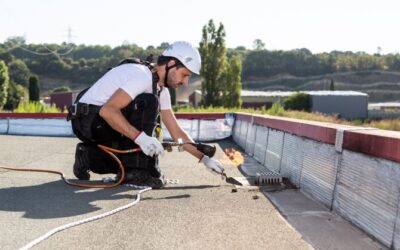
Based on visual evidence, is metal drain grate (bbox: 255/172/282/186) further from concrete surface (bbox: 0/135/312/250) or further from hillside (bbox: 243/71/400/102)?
hillside (bbox: 243/71/400/102)

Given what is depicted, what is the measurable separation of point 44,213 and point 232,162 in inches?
157

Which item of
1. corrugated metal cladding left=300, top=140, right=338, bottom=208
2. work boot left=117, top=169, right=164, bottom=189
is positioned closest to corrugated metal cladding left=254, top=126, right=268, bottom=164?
corrugated metal cladding left=300, top=140, right=338, bottom=208

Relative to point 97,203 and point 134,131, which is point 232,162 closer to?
point 134,131

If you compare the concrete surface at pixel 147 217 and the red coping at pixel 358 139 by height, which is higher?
the red coping at pixel 358 139

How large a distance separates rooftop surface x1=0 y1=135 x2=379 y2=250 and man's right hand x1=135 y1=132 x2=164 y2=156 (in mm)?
450

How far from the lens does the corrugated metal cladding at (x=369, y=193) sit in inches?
123

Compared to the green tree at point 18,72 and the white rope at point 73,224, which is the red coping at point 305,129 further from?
the green tree at point 18,72

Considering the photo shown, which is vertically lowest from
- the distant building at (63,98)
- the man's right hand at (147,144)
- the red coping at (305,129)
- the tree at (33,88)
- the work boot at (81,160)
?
the distant building at (63,98)

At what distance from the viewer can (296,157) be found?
17.9 feet

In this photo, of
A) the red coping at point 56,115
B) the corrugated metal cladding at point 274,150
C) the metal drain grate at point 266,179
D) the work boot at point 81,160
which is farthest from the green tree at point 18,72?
the metal drain grate at point 266,179

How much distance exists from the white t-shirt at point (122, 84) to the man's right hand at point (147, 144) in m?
0.43

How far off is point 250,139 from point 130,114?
4.42m

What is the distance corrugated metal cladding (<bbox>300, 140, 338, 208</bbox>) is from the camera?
4.26 m

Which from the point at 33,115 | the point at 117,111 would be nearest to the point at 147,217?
the point at 117,111
